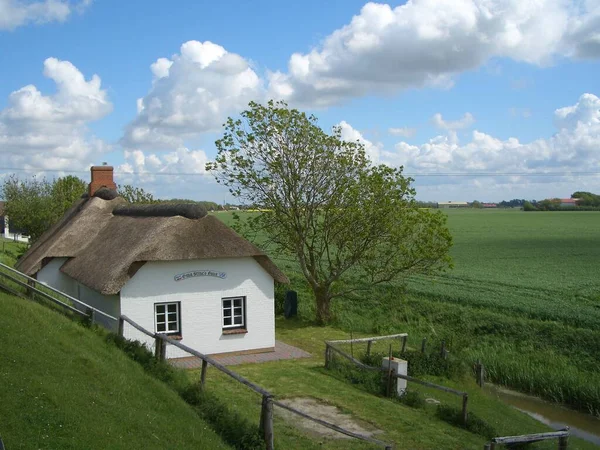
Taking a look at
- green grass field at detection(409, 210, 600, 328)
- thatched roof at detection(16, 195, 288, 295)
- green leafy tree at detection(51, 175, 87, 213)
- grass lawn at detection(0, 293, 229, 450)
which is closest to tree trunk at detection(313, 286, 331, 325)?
thatched roof at detection(16, 195, 288, 295)

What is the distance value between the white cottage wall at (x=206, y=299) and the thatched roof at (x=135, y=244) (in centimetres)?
39

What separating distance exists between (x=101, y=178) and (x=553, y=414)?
70.9 ft

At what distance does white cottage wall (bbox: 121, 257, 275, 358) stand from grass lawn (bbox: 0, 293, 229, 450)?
6541 millimetres

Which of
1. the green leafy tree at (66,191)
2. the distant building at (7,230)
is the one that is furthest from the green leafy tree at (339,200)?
the distant building at (7,230)

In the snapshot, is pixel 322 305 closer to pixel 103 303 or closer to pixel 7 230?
pixel 103 303

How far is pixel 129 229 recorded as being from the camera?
22344 millimetres

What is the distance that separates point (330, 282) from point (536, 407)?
10.0 m

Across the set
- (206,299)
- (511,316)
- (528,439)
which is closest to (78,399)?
(528,439)

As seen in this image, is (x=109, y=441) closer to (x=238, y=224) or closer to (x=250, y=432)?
(x=250, y=432)

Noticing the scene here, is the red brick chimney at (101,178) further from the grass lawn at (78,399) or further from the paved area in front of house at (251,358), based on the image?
the grass lawn at (78,399)

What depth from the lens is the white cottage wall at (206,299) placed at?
19.5 meters

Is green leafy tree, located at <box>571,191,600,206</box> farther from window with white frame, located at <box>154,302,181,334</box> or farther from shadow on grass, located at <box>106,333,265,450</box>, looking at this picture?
shadow on grass, located at <box>106,333,265,450</box>

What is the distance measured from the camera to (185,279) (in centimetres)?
2003

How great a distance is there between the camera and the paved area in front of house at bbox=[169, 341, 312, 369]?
63.8 feet
